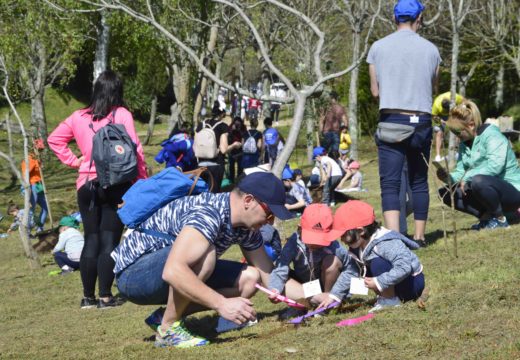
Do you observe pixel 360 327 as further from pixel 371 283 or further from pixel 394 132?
pixel 394 132

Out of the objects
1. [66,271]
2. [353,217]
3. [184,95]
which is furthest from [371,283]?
[184,95]

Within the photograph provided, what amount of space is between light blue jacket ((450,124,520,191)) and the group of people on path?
11 mm

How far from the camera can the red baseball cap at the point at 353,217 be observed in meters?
5.69

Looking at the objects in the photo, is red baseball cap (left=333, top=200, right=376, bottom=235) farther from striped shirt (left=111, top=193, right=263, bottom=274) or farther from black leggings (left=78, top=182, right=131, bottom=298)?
black leggings (left=78, top=182, right=131, bottom=298)

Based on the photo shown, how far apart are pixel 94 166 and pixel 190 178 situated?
1898 mm

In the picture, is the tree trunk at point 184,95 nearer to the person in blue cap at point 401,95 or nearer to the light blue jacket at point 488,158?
the light blue jacket at point 488,158

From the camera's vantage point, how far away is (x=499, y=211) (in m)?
8.91

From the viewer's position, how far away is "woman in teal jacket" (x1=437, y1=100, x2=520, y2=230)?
873 cm

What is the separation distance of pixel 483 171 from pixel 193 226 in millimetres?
4686

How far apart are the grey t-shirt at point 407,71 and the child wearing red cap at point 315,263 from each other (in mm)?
1895

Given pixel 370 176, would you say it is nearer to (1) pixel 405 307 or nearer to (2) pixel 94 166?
(2) pixel 94 166

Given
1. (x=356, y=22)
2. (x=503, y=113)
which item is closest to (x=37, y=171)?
(x=356, y=22)

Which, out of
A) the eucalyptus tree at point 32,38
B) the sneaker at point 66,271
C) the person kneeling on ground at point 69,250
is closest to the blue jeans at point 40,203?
the eucalyptus tree at point 32,38

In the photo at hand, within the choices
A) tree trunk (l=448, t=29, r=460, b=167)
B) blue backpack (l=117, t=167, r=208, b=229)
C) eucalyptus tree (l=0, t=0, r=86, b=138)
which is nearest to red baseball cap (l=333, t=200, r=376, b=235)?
blue backpack (l=117, t=167, r=208, b=229)
